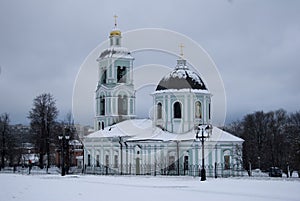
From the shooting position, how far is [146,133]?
134ft

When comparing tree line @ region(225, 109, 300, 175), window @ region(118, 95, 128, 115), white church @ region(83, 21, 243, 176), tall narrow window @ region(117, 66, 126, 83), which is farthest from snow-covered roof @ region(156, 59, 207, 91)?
tree line @ region(225, 109, 300, 175)

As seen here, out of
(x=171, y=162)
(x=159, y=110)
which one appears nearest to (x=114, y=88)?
(x=159, y=110)

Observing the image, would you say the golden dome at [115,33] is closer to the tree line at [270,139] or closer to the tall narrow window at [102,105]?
the tall narrow window at [102,105]

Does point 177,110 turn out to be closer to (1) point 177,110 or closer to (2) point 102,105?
(1) point 177,110

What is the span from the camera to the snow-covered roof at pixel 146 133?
38.9 m

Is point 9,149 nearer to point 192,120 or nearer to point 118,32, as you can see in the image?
point 118,32

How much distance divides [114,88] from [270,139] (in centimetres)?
1955

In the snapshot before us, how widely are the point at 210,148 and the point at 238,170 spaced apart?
2.89 meters

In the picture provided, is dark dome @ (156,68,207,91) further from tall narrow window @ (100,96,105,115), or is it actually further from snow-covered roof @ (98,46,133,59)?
tall narrow window @ (100,96,105,115)

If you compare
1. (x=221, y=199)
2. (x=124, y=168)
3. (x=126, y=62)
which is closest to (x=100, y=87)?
(x=126, y=62)

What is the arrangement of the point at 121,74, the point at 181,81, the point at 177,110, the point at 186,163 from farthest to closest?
the point at 121,74, the point at 181,81, the point at 177,110, the point at 186,163

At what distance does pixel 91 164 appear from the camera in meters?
46.0

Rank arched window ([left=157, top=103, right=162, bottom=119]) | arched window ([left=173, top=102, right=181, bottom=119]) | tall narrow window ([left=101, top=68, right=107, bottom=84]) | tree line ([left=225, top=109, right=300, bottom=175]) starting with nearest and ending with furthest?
Answer: 1. arched window ([left=173, top=102, right=181, bottom=119])
2. arched window ([left=157, top=103, right=162, bottom=119])
3. tree line ([left=225, top=109, right=300, bottom=175])
4. tall narrow window ([left=101, top=68, right=107, bottom=84])

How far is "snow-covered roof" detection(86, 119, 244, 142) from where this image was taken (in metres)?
38.9
